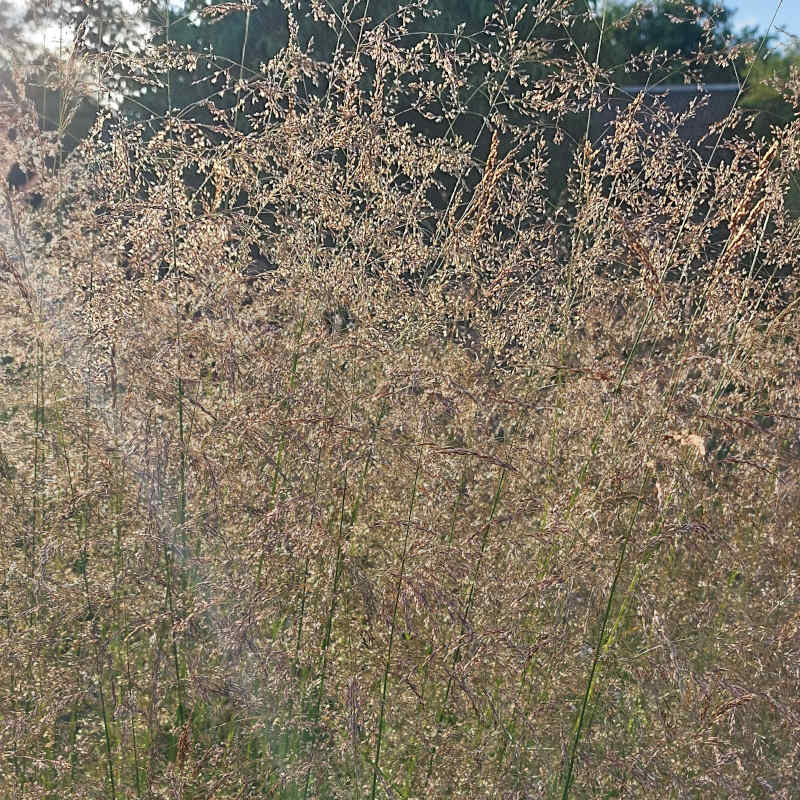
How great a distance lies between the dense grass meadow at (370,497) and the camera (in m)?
1.92

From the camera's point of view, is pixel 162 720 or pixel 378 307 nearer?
pixel 162 720

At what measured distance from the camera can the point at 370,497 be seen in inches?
90.3

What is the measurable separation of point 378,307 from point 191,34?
20.9ft

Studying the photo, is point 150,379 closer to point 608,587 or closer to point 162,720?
point 162,720

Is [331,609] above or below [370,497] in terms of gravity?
below

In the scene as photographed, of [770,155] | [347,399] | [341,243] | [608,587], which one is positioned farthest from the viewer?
[341,243]

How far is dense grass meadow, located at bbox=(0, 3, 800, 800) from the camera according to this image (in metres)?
1.92

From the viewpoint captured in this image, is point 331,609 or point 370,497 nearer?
point 331,609

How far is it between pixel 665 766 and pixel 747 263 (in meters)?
4.00

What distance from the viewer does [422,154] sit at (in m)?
2.53

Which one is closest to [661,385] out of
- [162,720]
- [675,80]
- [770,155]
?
[770,155]

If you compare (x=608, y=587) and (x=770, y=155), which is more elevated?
(x=770, y=155)

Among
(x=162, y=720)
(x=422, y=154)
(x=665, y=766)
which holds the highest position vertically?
(x=422, y=154)

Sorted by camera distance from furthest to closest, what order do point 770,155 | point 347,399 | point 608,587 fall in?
point 347,399
point 770,155
point 608,587
